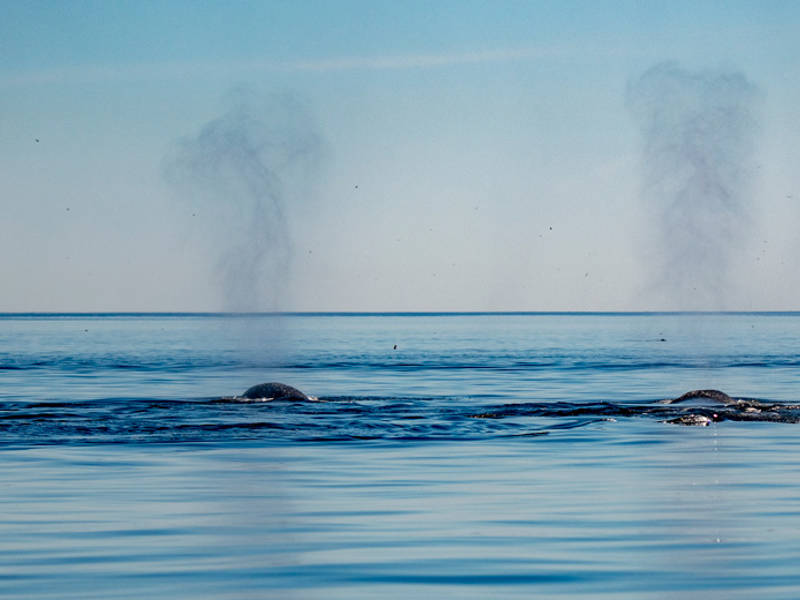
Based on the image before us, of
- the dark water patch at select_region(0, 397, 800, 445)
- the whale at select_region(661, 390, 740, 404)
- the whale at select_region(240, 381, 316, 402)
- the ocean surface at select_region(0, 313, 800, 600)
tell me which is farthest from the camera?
the whale at select_region(240, 381, 316, 402)

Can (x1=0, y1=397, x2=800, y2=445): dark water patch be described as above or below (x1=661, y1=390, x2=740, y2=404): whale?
below

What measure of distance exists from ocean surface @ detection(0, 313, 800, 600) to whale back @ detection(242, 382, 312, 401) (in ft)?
2.24

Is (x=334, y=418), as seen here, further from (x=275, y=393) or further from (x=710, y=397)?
(x=710, y=397)

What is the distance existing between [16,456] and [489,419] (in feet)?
37.8

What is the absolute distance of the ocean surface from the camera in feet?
41.3

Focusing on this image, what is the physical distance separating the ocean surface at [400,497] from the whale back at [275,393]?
0.68m

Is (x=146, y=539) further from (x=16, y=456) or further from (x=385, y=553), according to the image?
(x=16, y=456)

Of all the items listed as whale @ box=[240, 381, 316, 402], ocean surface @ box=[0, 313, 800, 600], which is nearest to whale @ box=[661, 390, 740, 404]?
ocean surface @ box=[0, 313, 800, 600]

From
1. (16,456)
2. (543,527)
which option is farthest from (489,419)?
(543,527)

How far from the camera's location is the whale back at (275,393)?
37438mm

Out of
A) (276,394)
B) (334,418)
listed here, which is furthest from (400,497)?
(276,394)

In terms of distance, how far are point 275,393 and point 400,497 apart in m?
19.6

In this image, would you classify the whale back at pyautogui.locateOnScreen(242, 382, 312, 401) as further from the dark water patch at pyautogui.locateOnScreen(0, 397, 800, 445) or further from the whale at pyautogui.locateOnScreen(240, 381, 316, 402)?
the dark water patch at pyautogui.locateOnScreen(0, 397, 800, 445)

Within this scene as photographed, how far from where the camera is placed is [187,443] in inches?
1032
